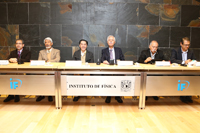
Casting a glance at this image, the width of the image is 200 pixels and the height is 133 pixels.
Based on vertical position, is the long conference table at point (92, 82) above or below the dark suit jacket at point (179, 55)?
below

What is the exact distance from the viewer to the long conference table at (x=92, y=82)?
2896 millimetres

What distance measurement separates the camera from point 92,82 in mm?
2895

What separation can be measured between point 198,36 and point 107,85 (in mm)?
3320

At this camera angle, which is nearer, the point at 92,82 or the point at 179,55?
the point at 92,82

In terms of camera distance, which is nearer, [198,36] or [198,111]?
[198,111]

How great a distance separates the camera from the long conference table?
2896 millimetres

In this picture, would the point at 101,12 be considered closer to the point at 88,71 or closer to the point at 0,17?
the point at 88,71

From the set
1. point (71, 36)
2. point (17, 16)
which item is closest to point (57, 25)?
point (71, 36)

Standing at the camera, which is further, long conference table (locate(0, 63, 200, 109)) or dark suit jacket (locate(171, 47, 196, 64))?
dark suit jacket (locate(171, 47, 196, 64))

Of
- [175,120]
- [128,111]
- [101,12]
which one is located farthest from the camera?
[101,12]

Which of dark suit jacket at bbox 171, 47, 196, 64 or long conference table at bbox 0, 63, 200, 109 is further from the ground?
dark suit jacket at bbox 171, 47, 196, 64

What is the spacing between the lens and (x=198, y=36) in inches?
178

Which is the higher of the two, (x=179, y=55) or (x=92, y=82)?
(x=179, y=55)

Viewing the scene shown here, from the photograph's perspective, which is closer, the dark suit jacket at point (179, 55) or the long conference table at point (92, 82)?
the long conference table at point (92, 82)
